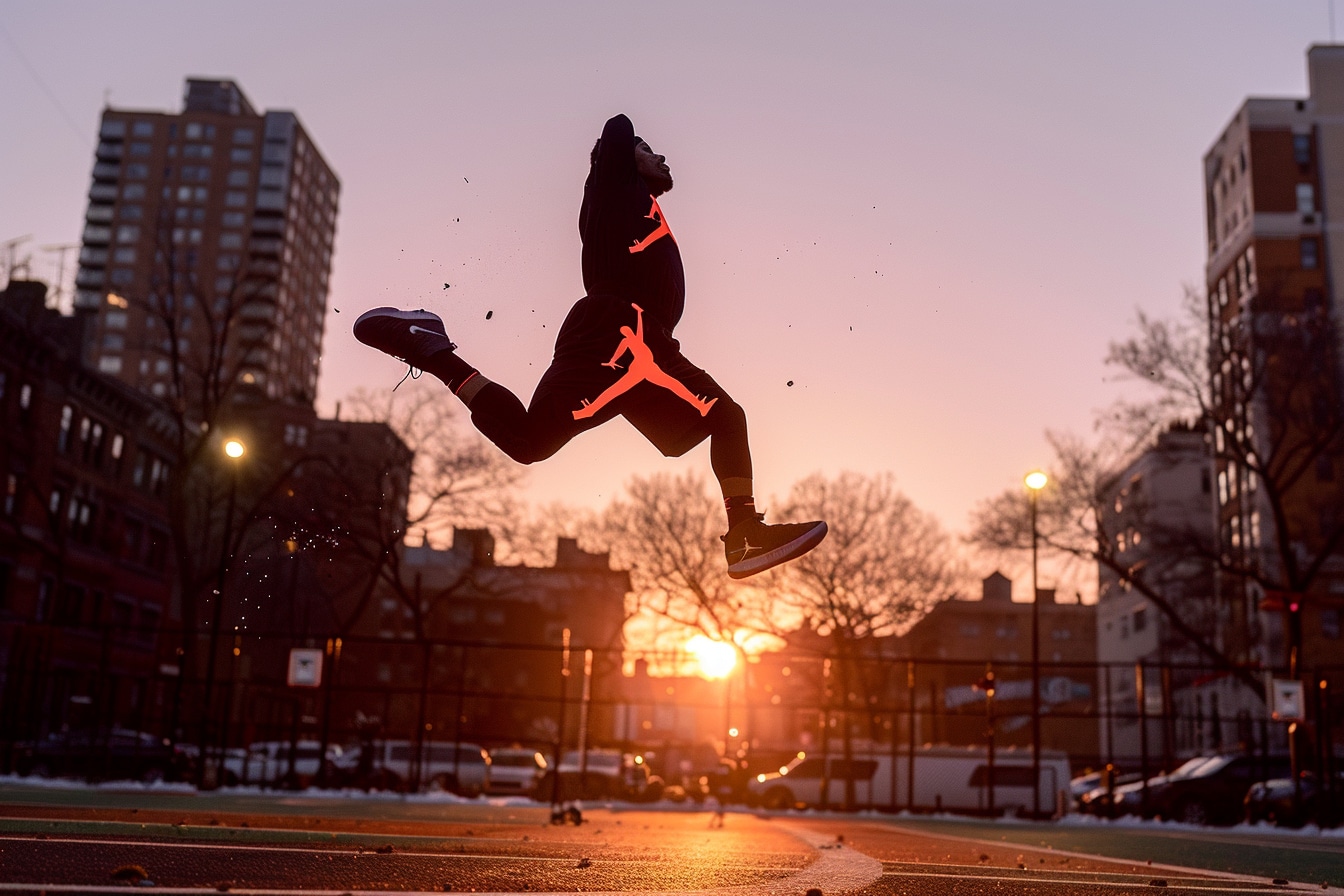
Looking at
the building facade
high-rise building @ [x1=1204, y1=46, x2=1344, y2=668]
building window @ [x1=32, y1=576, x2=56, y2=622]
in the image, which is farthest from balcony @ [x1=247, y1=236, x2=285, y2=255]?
building window @ [x1=32, y1=576, x2=56, y2=622]

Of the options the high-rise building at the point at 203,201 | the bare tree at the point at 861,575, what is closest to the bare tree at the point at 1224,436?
the bare tree at the point at 861,575

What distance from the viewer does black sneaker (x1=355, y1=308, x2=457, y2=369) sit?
5.53 meters

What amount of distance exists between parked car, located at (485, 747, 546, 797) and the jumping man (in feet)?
105

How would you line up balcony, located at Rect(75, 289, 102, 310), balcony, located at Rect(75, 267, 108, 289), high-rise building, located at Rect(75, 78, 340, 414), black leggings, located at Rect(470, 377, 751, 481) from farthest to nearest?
high-rise building, located at Rect(75, 78, 340, 414)
balcony, located at Rect(75, 267, 108, 289)
balcony, located at Rect(75, 289, 102, 310)
black leggings, located at Rect(470, 377, 751, 481)

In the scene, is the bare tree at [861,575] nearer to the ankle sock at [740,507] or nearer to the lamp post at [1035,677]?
the lamp post at [1035,677]

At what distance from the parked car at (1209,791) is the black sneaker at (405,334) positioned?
977 inches

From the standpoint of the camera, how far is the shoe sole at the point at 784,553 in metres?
5.55

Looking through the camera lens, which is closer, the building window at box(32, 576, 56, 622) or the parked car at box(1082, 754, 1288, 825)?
the parked car at box(1082, 754, 1288, 825)

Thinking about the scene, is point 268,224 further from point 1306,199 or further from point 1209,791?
point 1209,791

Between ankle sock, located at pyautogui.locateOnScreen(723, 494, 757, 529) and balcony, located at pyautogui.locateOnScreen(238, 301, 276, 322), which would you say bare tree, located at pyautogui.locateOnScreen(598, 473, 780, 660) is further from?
balcony, located at pyautogui.locateOnScreen(238, 301, 276, 322)

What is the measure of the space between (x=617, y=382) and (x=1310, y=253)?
245 feet

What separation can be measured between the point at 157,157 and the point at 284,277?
17.4 m

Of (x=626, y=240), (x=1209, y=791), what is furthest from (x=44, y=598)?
(x=626, y=240)

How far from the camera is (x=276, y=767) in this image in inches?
1239
